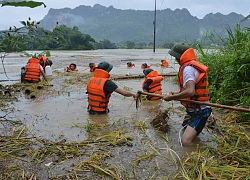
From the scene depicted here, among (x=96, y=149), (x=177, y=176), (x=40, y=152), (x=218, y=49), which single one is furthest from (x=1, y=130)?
(x=218, y=49)

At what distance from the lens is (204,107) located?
4445 mm

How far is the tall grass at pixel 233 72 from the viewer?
5566 millimetres

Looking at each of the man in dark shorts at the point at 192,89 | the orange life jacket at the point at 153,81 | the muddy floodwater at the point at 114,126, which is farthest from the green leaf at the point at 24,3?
the orange life jacket at the point at 153,81

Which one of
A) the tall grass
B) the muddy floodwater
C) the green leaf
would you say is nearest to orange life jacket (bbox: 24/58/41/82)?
the muddy floodwater

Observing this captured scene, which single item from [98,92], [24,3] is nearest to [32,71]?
[98,92]

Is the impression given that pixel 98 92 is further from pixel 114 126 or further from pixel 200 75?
pixel 200 75

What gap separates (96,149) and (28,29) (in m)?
1.73

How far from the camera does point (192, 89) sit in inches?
161

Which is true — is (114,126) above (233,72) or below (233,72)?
below

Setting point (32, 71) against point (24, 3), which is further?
point (32, 71)

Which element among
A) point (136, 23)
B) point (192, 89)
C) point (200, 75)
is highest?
point (136, 23)

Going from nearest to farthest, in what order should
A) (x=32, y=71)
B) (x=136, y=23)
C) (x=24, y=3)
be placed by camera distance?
(x=24, y=3)
(x=32, y=71)
(x=136, y=23)

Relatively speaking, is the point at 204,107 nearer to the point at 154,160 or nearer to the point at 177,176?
the point at 154,160

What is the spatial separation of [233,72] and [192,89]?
2231 millimetres
